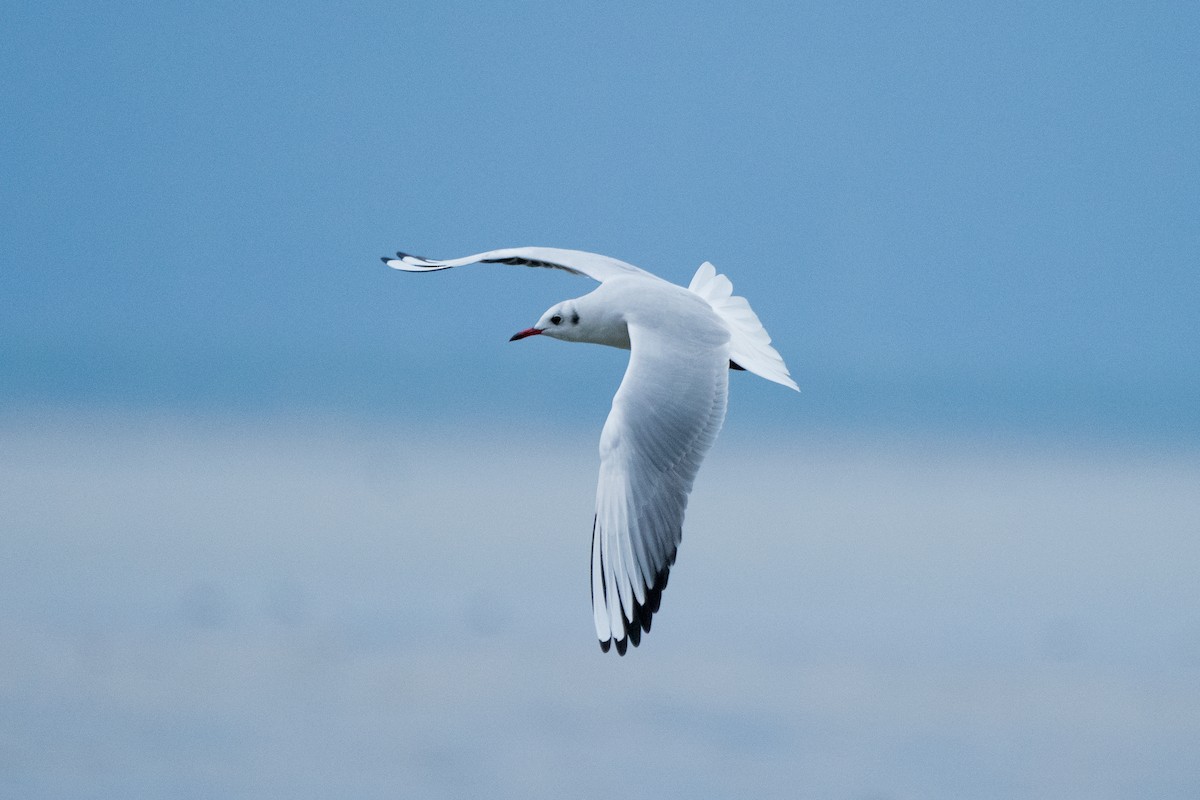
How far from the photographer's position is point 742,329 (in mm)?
5723

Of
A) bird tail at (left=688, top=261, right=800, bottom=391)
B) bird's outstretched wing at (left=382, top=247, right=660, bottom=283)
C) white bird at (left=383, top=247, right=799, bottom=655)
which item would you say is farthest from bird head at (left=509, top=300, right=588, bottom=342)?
bird tail at (left=688, top=261, right=800, bottom=391)

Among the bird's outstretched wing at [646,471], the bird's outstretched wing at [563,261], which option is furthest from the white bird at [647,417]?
the bird's outstretched wing at [563,261]

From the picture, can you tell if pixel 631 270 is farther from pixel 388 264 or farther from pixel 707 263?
pixel 388 264

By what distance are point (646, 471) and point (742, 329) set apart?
4.22ft

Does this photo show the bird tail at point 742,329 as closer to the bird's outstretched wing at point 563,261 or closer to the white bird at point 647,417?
the white bird at point 647,417

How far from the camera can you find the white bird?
14.6 feet

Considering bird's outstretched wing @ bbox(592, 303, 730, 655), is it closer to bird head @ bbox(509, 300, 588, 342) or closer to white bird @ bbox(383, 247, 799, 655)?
white bird @ bbox(383, 247, 799, 655)

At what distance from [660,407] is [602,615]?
25.6 inches

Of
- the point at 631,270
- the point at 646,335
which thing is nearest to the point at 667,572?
the point at 646,335

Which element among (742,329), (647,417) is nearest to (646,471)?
(647,417)

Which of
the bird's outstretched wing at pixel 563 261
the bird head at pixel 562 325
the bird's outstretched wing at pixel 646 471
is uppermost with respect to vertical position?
the bird's outstretched wing at pixel 563 261

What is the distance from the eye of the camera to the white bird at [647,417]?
4.44 metres

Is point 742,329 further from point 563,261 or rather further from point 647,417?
point 647,417

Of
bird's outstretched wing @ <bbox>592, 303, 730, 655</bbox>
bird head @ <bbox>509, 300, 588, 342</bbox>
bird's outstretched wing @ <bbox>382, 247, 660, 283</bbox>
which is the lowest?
bird's outstretched wing @ <bbox>592, 303, 730, 655</bbox>
